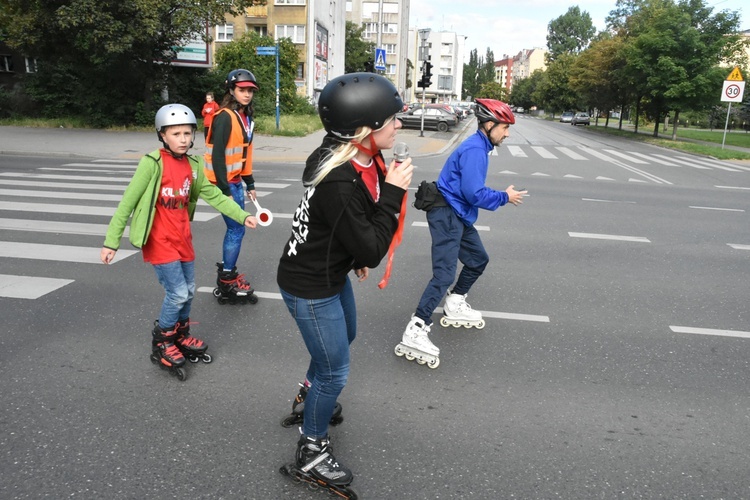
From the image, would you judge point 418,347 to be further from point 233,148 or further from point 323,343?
point 233,148

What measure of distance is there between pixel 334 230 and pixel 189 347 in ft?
6.98

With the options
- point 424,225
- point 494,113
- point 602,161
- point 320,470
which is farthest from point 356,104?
point 602,161

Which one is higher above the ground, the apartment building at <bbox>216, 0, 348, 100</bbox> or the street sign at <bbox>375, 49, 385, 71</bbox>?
the apartment building at <bbox>216, 0, 348, 100</bbox>

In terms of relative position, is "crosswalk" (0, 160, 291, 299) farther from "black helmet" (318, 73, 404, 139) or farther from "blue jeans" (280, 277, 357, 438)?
"black helmet" (318, 73, 404, 139)

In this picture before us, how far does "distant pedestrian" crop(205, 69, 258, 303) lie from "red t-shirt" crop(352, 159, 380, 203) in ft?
8.90

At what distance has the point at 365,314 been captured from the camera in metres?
5.08

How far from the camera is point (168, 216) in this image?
148 inches

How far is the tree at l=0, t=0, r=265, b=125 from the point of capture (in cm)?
2058

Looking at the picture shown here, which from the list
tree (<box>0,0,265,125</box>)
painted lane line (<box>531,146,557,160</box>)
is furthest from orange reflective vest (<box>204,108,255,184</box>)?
tree (<box>0,0,265,125</box>)

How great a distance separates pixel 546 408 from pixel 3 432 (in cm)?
302

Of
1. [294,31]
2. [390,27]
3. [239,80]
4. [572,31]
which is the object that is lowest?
[239,80]

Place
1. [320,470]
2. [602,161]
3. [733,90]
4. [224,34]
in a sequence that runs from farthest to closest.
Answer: [224,34] < [733,90] < [602,161] < [320,470]

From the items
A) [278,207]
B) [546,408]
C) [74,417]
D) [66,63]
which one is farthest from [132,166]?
[66,63]

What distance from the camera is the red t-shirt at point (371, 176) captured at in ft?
7.90
